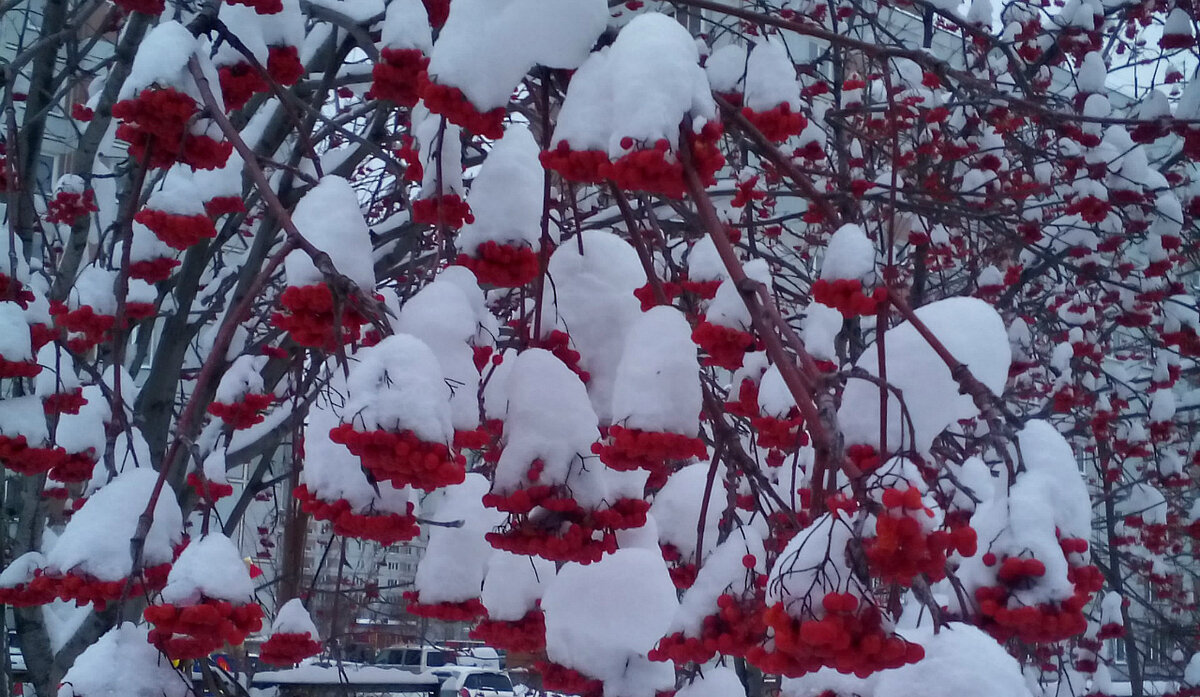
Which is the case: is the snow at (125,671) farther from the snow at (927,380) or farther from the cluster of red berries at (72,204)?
the cluster of red berries at (72,204)

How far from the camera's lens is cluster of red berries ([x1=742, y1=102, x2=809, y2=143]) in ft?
7.09

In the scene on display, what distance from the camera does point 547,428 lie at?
195 cm

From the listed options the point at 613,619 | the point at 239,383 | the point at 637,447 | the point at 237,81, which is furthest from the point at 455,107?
the point at 239,383

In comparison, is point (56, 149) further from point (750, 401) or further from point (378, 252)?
point (750, 401)

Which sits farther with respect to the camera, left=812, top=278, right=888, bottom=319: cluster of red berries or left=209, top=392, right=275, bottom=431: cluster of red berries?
left=209, top=392, right=275, bottom=431: cluster of red berries

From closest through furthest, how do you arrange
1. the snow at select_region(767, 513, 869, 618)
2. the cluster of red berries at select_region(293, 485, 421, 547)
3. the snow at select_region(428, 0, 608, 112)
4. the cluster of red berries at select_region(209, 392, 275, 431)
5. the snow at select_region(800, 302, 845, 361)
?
the snow at select_region(767, 513, 869, 618) → the snow at select_region(428, 0, 608, 112) → the cluster of red berries at select_region(293, 485, 421, 547) → the snow at select_region(800, 302, 845, 361) → the cluster of red berries at select_region(209, 392, 275, 431)

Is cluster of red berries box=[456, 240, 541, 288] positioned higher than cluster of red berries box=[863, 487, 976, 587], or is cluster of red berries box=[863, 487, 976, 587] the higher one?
cluster of red berries box=[456, 240, 541, 288]

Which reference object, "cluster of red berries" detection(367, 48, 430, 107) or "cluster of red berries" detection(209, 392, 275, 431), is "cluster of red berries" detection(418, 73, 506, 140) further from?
"cluster of red berries" detection(209, 392, 275, 431)

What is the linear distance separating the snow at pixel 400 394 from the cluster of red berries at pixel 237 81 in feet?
3.93

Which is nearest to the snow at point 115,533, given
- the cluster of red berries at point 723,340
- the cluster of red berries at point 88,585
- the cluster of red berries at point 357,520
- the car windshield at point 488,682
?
the cluster of red berries at point 88,585

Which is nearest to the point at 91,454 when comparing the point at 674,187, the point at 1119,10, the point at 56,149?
the point at 674,187

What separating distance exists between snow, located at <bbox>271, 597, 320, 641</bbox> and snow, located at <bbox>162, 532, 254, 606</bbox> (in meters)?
1.63

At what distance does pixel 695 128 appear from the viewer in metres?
1.65

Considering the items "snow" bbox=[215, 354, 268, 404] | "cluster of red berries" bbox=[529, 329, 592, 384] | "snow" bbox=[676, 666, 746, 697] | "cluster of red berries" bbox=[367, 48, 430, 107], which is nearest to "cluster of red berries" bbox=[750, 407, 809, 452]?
"cluster of red berries" bbox=[529, 329, 592, 384]
